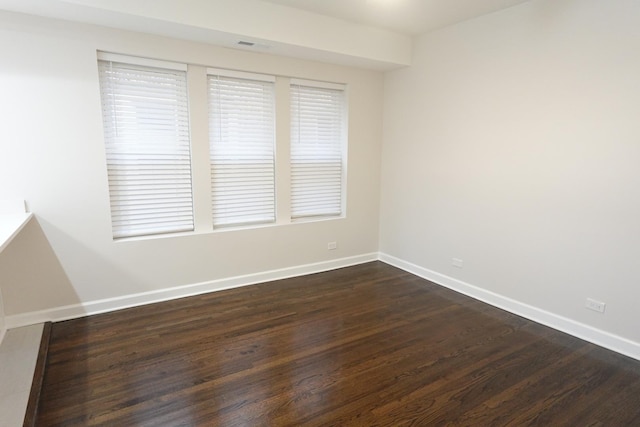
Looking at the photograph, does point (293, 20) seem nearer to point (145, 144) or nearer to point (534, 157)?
point (145, 144)

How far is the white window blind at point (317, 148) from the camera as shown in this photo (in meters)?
4.33

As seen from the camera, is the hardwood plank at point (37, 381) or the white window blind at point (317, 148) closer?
the hardwood plank at point (37, 381)

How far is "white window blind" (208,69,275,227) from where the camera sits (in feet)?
12.5

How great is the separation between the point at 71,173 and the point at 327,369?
2741 mm

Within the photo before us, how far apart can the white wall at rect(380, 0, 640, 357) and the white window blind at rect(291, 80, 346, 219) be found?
87 centimetres

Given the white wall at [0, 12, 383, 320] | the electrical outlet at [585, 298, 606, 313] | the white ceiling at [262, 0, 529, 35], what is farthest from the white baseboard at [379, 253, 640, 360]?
the white ceiling at [262, 0, 529, 35]

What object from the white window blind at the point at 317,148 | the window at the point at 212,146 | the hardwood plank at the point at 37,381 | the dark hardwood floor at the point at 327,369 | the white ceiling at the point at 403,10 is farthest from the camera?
the white window blind at the point at 317,148

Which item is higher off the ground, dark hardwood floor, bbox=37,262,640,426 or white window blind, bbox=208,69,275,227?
white window blind, bbox=208,69,275,227

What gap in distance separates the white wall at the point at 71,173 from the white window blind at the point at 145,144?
0.44 feet

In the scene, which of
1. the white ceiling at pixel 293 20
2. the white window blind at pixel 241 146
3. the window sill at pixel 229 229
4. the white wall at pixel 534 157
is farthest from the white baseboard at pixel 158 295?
the white ceiling at pixel 293 20

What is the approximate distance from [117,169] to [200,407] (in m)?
2.35

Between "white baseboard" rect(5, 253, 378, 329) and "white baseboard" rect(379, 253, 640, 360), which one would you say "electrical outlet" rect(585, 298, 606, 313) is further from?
"white baseboard" rect(5, 253, 378, 329)

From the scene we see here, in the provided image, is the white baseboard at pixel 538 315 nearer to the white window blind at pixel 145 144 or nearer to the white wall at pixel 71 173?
the white wall at pixel 71 173

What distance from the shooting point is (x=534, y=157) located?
10.6ft
